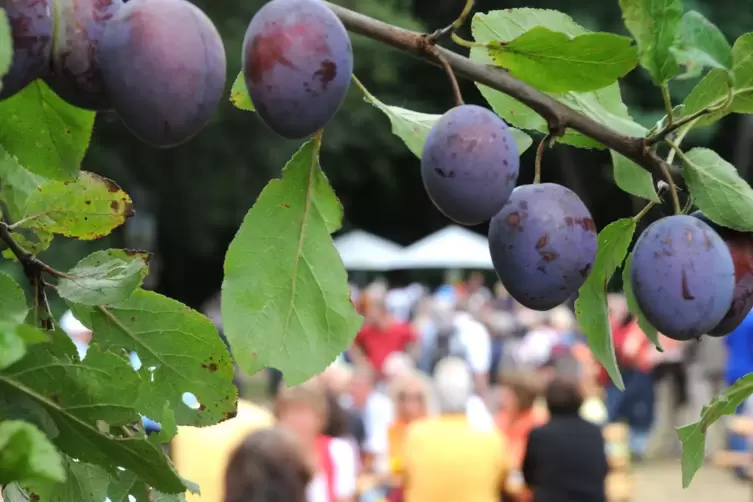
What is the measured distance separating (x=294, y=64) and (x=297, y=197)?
0.63 feet

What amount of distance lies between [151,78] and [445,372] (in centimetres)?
330

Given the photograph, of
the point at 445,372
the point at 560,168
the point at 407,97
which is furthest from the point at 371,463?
the point at 560,168

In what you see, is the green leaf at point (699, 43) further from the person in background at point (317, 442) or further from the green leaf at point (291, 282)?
the person in background at point (317, 442)

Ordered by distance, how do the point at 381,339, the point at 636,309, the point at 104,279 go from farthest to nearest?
the point at 381,339 → the point at 636,309 → the point at 104,279

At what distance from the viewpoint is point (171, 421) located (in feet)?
2.11

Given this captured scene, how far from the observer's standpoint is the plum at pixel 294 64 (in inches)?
18.0

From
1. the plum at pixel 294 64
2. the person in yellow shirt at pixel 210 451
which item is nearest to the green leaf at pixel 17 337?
the plum at pixel 294 64

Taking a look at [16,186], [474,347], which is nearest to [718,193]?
[16,186]

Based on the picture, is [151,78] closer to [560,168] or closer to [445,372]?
[445,372]

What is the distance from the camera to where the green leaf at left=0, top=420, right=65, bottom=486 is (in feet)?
1.28

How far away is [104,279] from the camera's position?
0.62 m

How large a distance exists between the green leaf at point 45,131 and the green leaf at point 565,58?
10.0 inches

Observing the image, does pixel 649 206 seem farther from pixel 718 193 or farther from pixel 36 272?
pixel 36 272

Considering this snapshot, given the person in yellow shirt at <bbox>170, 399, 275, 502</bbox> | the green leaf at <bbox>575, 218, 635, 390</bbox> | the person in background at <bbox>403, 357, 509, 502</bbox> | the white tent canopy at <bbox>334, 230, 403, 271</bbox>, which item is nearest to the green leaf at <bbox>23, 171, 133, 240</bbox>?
the green leaf at <bbox>575, 218, 635, 390</bbox>
